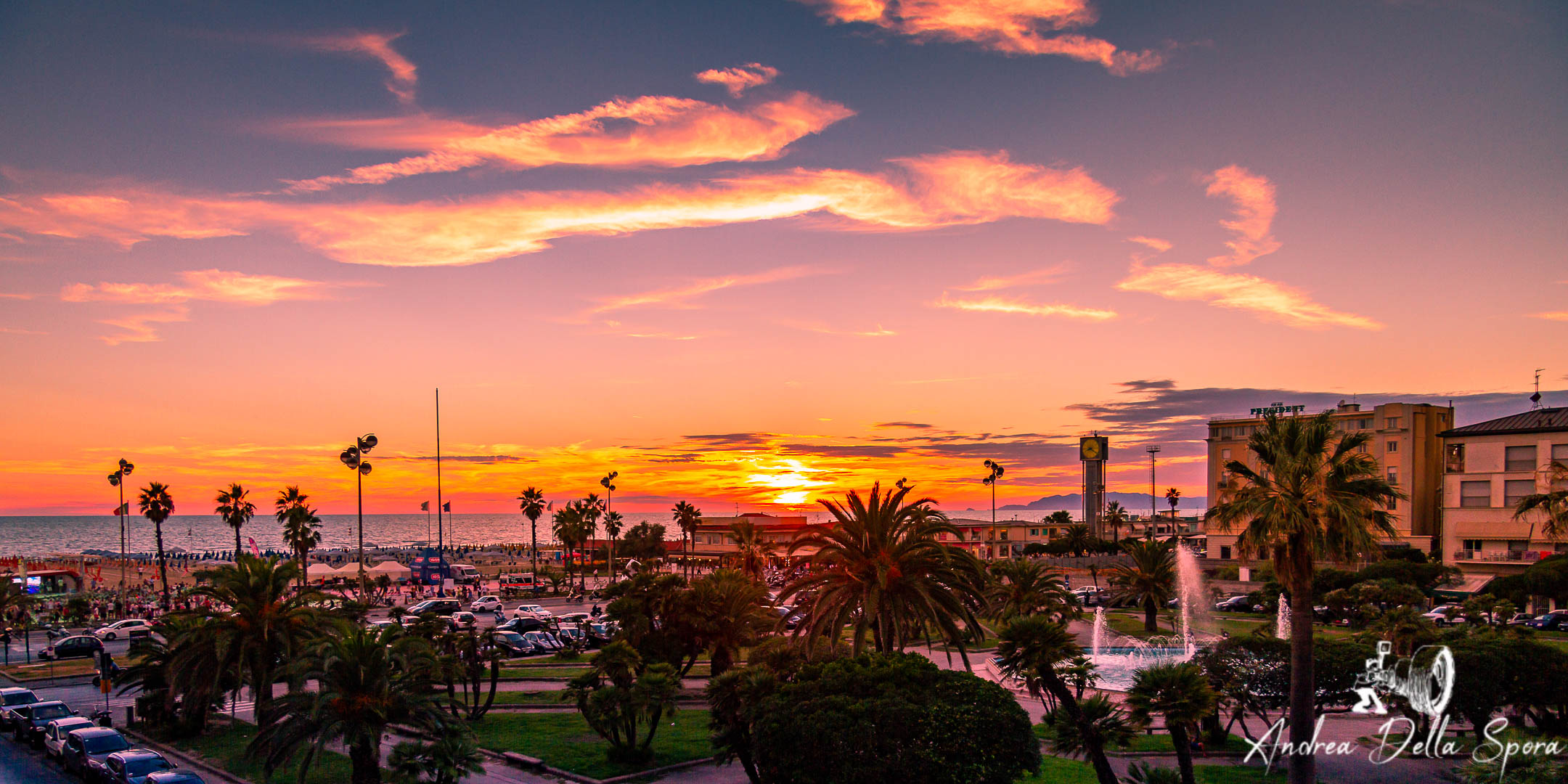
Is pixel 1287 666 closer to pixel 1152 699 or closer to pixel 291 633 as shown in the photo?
pixel 1152 699

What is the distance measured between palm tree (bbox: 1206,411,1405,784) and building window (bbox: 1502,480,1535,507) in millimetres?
66788

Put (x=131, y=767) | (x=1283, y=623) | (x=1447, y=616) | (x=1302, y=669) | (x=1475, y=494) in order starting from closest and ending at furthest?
1. (x=1302, y=669)
2. (x=131, y=767)
3. (x=1283, y=623)
4. (x=1447, y=616)
5. (x=1475, y=494)

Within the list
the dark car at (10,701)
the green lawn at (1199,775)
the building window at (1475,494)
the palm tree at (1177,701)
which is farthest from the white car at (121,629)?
the building window at (1475,494)

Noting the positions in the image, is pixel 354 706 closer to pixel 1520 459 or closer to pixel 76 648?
pixel 76 648

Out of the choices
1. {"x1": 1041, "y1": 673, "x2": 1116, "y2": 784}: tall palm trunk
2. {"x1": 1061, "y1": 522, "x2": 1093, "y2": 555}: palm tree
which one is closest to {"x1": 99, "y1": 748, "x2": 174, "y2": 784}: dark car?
{"x1": 1041, "y1": 673, "x2": 1116, "y2": 784}: tall palm trunk

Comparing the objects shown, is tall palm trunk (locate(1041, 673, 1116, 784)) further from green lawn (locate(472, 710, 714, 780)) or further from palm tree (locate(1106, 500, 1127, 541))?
palm tree (locate(1106, 500, 1127, 541))

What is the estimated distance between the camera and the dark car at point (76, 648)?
179 feet

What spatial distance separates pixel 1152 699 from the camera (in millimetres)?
23219

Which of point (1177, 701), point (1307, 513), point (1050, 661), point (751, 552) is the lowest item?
point (751, 552)

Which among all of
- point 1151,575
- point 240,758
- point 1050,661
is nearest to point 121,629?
point 240,758

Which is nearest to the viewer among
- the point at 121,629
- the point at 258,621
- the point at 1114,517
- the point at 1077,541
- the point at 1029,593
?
the point at 258,621

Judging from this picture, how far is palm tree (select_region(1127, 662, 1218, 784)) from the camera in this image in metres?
22.3

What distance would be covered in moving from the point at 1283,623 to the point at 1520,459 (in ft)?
124

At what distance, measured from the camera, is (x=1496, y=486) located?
254ft
